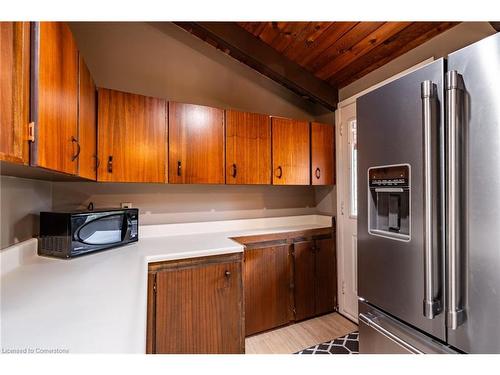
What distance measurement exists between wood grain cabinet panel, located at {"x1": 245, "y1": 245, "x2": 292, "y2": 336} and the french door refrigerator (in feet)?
3.33

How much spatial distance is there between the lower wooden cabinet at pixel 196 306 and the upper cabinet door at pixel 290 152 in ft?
3.16

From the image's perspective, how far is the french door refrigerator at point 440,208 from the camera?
2.44ft

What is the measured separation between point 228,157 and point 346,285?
5.77 feet

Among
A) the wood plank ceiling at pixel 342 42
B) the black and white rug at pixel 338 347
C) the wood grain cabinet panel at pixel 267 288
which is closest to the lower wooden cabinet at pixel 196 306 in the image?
the wood grain cabinet panel at pixel 267 288

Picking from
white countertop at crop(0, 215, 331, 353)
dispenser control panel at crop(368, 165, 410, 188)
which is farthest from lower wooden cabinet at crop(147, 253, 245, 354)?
dispenser control panel at crop(368, 165, 410, 188)

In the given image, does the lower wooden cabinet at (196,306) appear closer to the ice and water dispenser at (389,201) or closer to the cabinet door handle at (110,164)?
the cabinet door handle at (110,164)

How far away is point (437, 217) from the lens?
2.79 ft

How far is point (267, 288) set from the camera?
203 cm

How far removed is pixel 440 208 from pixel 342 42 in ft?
5.28

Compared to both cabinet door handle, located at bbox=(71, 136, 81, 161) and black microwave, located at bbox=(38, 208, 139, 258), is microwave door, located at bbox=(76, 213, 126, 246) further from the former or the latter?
cabinet door handle, located at bbox=(71, 136, 81, 161)

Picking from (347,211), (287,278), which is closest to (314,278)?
(287,278)

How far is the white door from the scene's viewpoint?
87.5 inches
